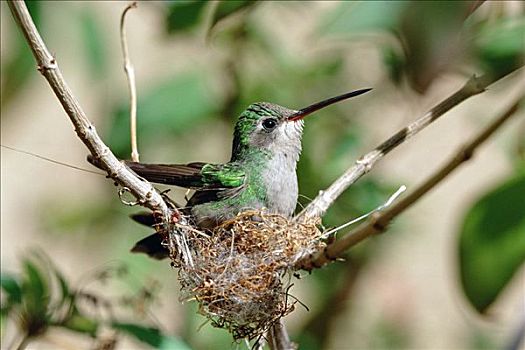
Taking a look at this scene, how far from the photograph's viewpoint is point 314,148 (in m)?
2.47

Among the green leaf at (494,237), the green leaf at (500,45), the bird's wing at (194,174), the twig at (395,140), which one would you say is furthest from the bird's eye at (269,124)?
the green leaf at (494,237)

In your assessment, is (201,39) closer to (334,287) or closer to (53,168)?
(334,287)

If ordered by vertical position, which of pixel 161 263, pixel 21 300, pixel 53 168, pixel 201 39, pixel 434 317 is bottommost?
pixel 21 300

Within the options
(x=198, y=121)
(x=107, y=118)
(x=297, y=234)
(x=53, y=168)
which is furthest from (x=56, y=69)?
(x=53, y=168)

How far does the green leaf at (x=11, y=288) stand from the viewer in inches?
66.4

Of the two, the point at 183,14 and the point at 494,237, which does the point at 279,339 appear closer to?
the point at 494,237

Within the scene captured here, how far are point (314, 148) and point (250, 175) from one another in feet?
1.93

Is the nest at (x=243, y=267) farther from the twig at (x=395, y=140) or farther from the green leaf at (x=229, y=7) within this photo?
the green leaf at (x=229, y=7)

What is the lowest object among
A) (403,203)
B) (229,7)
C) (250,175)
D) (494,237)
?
(494,237)

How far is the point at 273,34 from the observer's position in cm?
273

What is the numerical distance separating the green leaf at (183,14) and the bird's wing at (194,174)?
0.87ft

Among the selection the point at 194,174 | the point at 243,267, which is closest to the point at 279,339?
the point at 243,267

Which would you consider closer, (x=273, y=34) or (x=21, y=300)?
(x=21, y=300)

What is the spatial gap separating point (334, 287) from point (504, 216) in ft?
5.65
